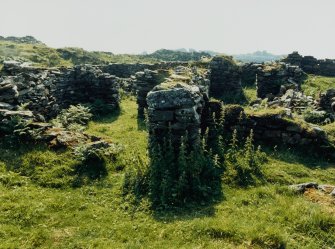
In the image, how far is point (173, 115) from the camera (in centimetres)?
1253

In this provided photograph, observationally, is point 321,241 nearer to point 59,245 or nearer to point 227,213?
point 227,213

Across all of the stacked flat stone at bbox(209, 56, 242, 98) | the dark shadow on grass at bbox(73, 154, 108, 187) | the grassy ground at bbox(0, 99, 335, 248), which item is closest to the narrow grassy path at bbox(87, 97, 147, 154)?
the dark shadow on grass at bbox(73, 154, 108, 187)

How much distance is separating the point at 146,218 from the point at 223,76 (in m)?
22.4

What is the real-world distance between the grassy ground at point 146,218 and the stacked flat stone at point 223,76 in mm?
18209

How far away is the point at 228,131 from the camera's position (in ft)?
51.6

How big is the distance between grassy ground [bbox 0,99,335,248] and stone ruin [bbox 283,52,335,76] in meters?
33.4

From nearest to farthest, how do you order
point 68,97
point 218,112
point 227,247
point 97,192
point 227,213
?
point 227,247
point 227,213
point 97,192
point 218,112
point 68,97

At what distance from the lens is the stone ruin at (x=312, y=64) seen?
43116mm

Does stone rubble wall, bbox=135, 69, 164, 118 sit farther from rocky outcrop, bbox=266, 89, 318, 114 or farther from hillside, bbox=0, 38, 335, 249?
rocky outcrop, bbox=266, 89, 318, 114

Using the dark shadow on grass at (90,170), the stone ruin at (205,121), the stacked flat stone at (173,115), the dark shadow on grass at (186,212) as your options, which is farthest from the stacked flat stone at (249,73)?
the dark shadow on grass at (186,212)

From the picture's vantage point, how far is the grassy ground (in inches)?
360

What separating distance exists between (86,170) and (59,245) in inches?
159

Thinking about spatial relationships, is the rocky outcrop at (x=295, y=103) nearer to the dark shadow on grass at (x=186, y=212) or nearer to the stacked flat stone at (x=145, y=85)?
the stacked flat stone at (x=145, y=85)

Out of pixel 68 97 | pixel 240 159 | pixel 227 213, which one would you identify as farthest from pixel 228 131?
pixel 68 97
